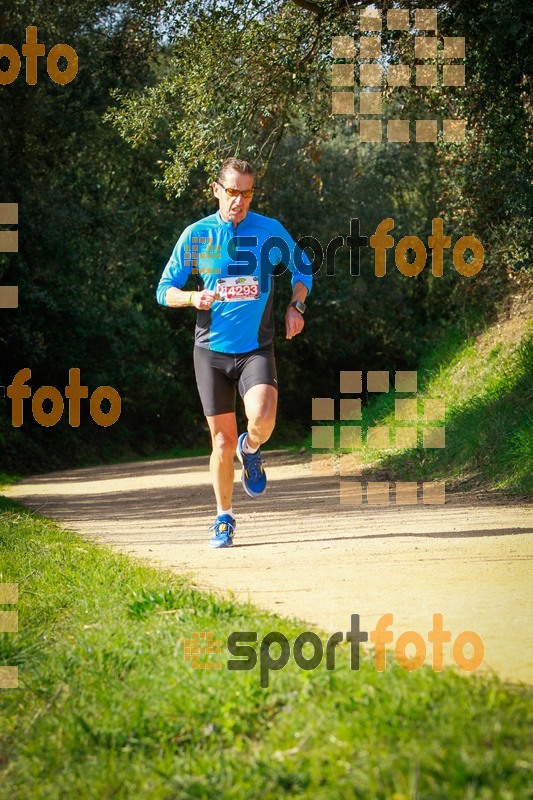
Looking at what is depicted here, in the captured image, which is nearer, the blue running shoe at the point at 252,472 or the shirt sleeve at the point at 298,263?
the shirt sleeve at the point at 298,263

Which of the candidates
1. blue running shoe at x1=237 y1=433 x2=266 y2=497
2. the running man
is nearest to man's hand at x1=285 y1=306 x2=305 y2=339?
the running man

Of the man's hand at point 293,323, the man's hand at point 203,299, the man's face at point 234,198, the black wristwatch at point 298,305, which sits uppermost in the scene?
the man's face at point 234,198

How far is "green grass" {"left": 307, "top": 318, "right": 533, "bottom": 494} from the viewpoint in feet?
34.4

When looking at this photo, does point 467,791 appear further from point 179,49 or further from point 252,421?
point 179,49

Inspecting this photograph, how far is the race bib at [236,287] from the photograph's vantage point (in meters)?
6.75

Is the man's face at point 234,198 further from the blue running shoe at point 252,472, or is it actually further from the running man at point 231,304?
the blue running shoe at point 252,472

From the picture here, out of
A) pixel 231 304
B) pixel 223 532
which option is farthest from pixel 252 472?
pixel 231 304

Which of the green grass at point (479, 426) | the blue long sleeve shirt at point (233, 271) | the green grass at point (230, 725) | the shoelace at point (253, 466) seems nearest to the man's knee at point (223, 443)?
the shoelace at point (253, 466)

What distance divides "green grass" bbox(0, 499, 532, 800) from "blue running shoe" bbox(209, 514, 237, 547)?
2416 millimetres

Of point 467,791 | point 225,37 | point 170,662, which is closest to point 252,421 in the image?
point 170,662

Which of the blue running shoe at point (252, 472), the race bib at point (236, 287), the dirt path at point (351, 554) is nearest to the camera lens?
the dirt path at point (351, 554)

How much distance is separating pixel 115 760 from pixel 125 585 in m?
2.13

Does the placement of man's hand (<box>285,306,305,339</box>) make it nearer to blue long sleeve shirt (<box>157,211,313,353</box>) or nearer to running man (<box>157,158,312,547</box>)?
running man (<box>157,158,312,547</box>)

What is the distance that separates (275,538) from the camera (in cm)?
738
